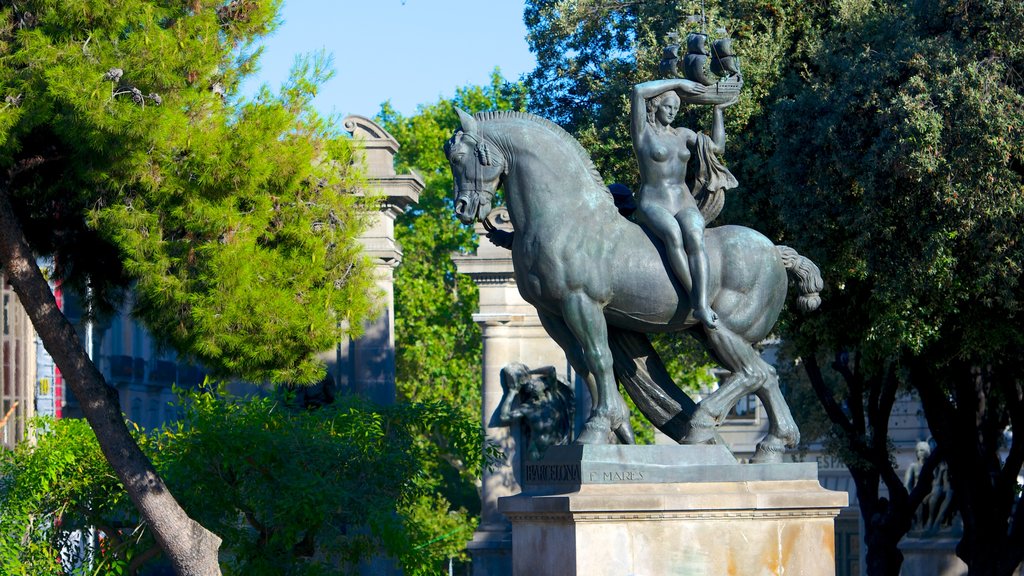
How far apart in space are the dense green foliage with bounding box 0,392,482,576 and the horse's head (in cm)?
508

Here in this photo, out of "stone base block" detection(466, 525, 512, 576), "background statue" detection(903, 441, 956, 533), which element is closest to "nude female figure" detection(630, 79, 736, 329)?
→ "stone base block" detection(466, 525, 512, 576)

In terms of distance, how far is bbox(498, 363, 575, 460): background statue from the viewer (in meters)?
23.7

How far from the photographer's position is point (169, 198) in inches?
587

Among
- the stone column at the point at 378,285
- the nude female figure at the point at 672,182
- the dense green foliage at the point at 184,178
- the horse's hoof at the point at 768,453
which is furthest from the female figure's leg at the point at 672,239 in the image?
the stone column at the point at 378,285

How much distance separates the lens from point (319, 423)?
16812 millimetres

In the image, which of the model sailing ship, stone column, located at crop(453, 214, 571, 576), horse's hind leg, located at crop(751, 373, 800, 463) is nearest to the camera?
horse's hind leg, located at crop(751, 373, 800, 463)

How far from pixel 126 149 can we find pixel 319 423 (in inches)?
147

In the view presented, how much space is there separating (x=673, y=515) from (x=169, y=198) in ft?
20.2

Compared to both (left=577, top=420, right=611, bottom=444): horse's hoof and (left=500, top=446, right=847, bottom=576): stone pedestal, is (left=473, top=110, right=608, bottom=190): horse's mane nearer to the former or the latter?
(left=577, top=420, right=611, bottom=444): horse's hoof

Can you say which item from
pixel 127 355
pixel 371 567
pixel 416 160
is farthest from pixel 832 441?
pixel 416 160

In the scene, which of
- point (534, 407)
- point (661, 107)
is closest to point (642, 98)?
point (661, 107)

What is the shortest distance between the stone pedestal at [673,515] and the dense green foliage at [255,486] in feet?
16.0

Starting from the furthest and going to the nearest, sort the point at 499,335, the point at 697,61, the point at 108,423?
1. the point at 499,335
2. the point at 108,423
3. the point at 697,61

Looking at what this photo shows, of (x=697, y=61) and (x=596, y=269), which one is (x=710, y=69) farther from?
(x=596, y=269)
